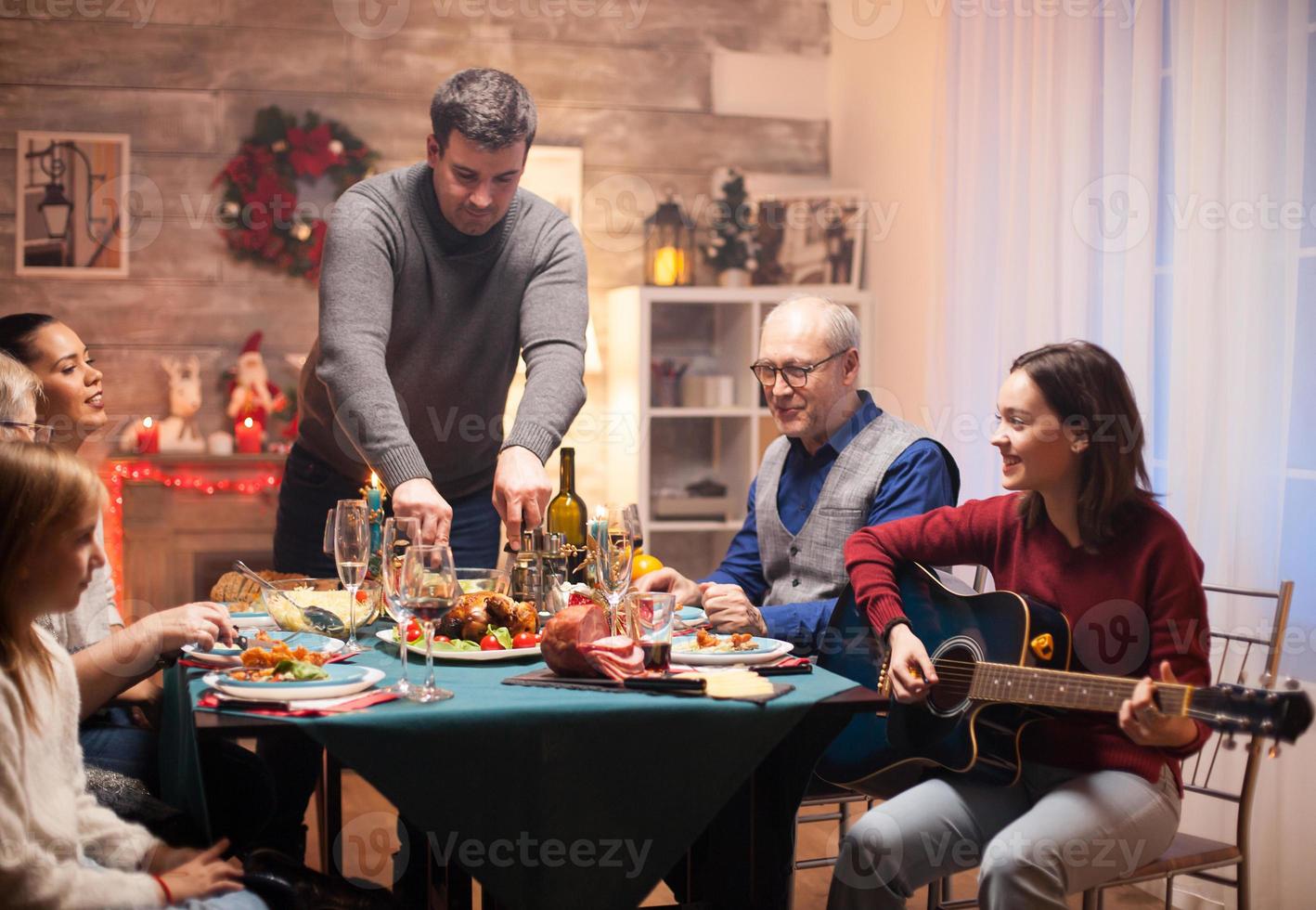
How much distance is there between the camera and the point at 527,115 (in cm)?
252

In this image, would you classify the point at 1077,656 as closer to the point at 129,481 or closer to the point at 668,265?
the point at 668,265

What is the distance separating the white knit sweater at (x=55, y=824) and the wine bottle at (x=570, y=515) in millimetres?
1015

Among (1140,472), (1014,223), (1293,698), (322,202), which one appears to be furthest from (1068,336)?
(322,202)

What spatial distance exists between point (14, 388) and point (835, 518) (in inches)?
60.8

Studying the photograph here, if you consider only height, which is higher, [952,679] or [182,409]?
[182,409]

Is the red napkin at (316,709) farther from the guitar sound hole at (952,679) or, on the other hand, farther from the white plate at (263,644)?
the guitar sound hole at (952,679)

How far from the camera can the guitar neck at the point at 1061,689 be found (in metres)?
1.64

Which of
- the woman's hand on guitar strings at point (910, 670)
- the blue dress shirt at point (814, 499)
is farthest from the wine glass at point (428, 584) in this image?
the blue dress shirt at point (814, 499)

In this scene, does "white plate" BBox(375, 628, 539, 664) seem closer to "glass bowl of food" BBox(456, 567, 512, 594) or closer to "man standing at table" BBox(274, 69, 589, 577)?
"glass bowl of food" BBox(456, 567, 512, 594)

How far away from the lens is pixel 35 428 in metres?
2.19

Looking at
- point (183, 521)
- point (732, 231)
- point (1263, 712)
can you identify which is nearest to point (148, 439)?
point (183, 521)

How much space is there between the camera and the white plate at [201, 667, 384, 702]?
1.66 m

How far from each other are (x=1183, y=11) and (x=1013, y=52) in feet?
2.68

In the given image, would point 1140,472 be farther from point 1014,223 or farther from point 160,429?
point 160,429
